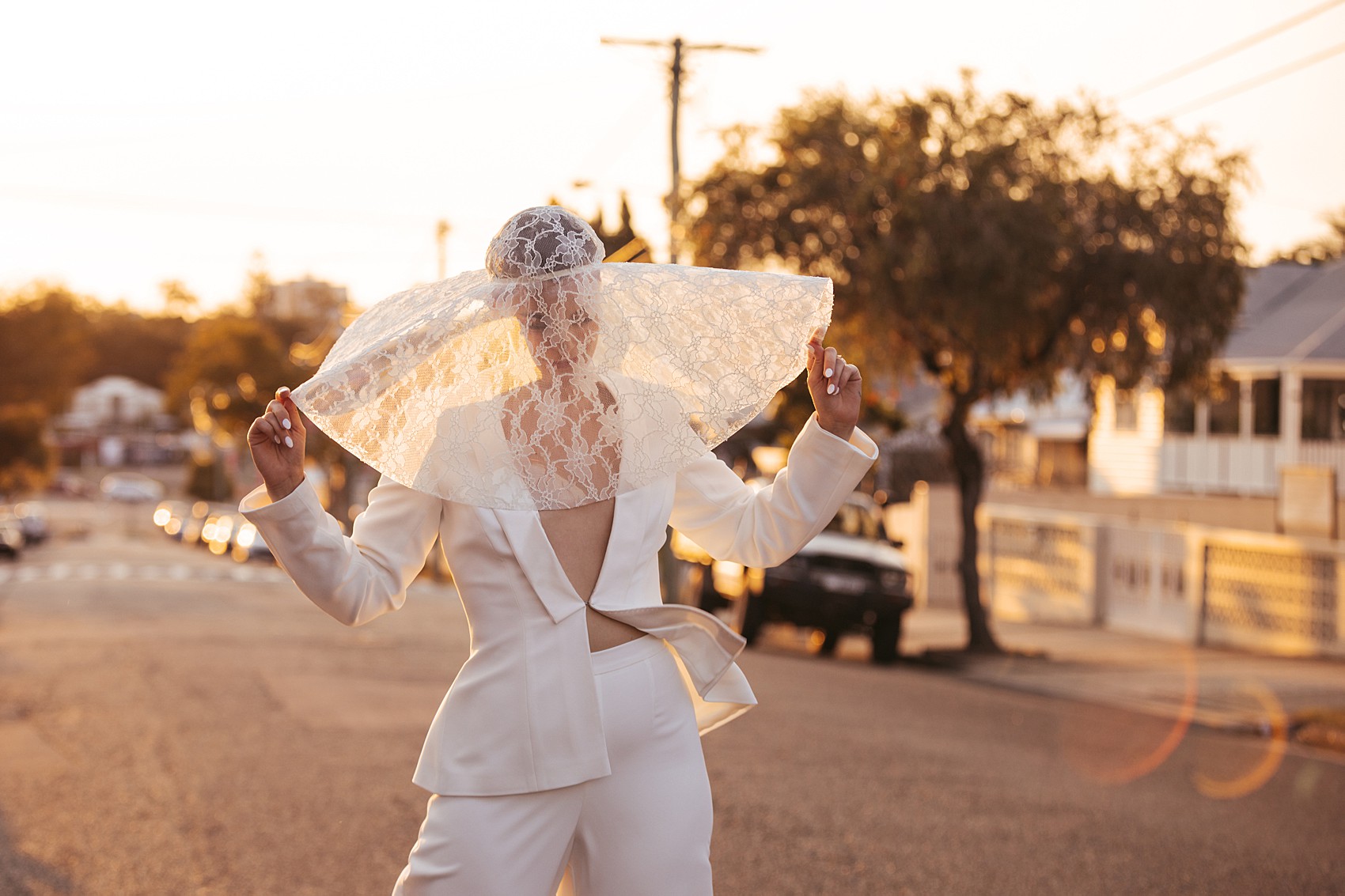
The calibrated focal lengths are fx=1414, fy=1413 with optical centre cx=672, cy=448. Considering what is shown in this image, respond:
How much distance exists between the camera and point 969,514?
53.7 ft

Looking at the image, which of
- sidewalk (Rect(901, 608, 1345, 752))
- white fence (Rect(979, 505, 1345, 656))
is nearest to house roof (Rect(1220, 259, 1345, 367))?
white fence (Rect(979, 505, 1345, 656))

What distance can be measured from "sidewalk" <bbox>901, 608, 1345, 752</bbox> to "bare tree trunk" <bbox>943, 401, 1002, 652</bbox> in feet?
1.09

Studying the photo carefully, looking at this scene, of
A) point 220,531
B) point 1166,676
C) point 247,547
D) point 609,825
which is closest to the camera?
point 609,825

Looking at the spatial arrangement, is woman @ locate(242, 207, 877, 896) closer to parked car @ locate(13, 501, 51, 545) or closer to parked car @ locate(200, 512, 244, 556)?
parked car @ locate(200, 512, 244, 556)

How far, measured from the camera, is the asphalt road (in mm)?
6043

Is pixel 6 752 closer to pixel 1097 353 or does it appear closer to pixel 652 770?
pixel 652 770

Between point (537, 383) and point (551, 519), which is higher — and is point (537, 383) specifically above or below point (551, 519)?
above

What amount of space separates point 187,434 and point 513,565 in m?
116

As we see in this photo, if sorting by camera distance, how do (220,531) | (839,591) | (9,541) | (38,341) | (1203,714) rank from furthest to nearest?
1. (220,531)
2. (38,341)
3. (9,541)
4. (839,591)
5. (1203,714)

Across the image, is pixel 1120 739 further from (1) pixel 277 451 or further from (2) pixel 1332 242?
(2) pixel 1332 242

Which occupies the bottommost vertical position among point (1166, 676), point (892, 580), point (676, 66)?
point (1166, 676)

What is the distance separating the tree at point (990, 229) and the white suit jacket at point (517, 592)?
36.7ft

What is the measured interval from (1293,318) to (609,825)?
2935cm

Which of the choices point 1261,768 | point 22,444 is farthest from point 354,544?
point 22,444
